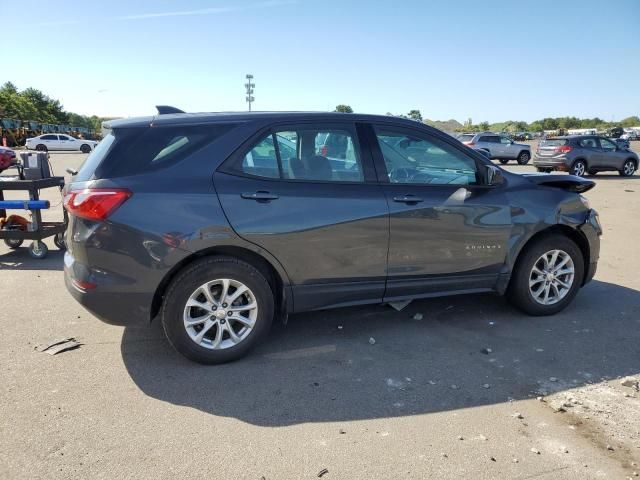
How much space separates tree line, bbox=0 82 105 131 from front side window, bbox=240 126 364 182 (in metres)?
48.6

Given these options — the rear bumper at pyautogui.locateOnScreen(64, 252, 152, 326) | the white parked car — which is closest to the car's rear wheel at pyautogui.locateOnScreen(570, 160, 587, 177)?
the rear bumper at pyautogui.locateOnScreen(64, 252, 152, 326)

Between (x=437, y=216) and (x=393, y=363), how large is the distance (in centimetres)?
124

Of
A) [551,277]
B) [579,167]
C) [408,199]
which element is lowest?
[551,277]

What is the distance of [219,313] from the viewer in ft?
11.9

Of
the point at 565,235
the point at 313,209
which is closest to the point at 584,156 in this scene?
the point at 565,235

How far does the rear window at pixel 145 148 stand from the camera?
136 inches

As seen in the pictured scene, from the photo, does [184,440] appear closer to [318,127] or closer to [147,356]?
[147,356]

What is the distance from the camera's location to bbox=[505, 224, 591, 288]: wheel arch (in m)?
4.56

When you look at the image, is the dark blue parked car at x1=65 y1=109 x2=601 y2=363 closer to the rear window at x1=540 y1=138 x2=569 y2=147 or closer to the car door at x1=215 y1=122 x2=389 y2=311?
the car door at x1=215 y1=122 x2=389 y2=311

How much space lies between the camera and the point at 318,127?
3.97 m

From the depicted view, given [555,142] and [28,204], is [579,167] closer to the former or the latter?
[555,142]

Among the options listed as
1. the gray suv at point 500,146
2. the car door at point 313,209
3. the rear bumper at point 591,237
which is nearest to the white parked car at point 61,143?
the gray suv at point 500,146

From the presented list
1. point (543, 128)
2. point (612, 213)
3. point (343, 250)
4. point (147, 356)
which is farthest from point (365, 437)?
point (543, 128)

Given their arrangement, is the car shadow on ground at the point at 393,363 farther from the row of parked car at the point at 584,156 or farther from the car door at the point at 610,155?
the car door at the point at 610,155
